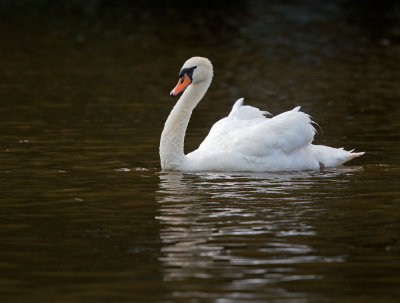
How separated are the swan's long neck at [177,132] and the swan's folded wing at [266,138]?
1.06ft

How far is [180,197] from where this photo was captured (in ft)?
39.5

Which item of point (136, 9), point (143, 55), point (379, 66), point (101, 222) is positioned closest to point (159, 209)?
point (101, 222)

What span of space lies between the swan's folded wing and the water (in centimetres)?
37

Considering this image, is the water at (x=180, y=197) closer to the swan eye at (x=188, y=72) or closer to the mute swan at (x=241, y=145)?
the mute swan at (x=241, y=145)

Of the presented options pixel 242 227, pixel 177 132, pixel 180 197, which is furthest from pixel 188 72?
pixel 242 227

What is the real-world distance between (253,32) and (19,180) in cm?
2673

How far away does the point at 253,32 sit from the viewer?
39.1 m

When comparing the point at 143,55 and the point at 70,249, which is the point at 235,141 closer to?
the point at 70,249

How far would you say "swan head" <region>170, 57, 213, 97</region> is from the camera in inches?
551

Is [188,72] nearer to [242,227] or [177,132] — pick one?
[177,132]

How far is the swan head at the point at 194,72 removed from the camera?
1399 cm

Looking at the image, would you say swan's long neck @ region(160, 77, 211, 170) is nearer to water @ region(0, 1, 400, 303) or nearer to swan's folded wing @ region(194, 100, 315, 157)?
water @ region(0, 1, 400, 303)

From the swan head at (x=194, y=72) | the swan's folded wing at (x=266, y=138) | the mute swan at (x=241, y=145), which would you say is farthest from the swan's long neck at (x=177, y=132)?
the swan's folded wing at (x=266, y=138)

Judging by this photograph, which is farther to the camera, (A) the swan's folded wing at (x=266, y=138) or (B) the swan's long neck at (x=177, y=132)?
(B) the swan's long neck at (x=177, y=132)
